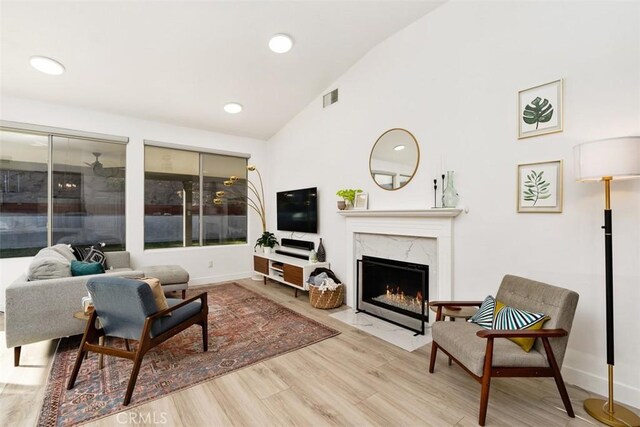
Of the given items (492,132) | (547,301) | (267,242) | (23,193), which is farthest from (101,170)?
(547,301)

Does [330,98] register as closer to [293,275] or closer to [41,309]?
[293,275]

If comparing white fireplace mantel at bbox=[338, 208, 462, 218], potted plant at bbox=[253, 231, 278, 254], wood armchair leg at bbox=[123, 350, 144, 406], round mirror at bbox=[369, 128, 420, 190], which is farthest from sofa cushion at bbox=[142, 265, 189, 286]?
round mirror at bbox=[369, 128, 420, 190]

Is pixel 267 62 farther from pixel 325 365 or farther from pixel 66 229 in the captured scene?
pixel 66 229

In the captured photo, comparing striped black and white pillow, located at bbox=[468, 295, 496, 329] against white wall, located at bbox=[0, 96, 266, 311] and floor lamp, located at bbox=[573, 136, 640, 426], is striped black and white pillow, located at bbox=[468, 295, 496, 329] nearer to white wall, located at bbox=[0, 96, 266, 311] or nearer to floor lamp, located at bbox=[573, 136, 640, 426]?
floor lamp, located at bbox=[573, 136, 640, 426]

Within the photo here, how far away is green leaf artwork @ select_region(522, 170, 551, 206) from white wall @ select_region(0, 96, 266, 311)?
4449 millimetres

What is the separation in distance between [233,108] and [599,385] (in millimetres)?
4930

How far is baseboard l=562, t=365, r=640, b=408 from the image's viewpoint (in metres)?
1.83

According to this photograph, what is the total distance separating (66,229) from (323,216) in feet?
12.0

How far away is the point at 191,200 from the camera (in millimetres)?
4941

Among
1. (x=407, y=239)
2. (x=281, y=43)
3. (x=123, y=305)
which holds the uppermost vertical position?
(x=281, y=43)

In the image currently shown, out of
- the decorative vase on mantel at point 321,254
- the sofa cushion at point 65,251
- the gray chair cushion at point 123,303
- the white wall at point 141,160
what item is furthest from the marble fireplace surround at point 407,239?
the sofa cushion at point 65,251

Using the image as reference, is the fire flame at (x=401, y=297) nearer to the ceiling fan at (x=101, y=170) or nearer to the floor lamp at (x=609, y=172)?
the floor lamp at (x=609, y=172)

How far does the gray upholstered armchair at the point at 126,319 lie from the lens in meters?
1.89

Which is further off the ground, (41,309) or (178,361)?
(41,309)
